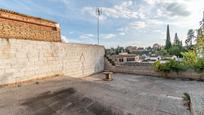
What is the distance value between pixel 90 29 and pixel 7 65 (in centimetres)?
1348

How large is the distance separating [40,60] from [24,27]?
1761 millimetres

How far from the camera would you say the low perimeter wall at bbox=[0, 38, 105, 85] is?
5.39m

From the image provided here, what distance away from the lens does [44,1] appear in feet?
26.2

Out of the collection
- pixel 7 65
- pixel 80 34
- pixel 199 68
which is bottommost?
pixel 199 68

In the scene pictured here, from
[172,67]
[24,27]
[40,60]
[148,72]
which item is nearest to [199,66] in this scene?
[172,67]

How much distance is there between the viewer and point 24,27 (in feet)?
20.8

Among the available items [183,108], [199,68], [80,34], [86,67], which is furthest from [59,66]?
[80,34]

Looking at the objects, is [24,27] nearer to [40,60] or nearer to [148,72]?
[40,60]

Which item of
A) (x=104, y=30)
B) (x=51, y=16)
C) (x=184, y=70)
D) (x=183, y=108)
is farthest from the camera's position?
(x=104, y=30)

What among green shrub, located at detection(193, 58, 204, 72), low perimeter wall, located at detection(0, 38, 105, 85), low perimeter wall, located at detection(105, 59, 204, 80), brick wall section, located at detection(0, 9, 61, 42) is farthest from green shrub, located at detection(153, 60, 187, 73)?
brick wall section, located at detection(0, 9, 61, 42)

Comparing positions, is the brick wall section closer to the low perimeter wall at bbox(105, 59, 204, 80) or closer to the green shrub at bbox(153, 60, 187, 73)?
the low perimeter wall at bbox(105, 59, 204, 80)

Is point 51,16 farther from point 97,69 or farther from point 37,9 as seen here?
point 97,69

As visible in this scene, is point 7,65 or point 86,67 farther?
point 86,67

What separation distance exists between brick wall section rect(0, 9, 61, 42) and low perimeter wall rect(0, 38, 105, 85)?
363 millimetres
